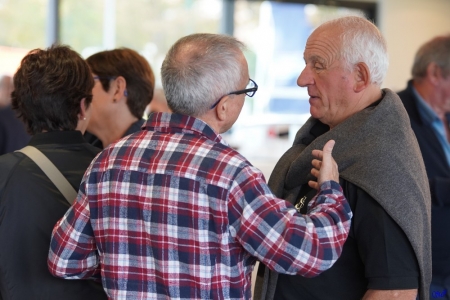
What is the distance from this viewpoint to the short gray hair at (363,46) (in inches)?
61.7

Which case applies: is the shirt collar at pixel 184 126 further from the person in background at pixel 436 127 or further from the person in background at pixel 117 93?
the person in background at pixel 436 127

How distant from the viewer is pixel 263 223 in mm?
1299

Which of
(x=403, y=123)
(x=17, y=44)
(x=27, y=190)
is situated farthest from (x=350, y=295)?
A: (x=17, y=44)

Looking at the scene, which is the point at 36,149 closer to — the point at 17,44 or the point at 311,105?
the point at 311,105

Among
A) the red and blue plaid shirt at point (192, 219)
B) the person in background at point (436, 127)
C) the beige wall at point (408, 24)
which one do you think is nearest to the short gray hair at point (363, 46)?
the red and blue plaid shirt at point (192, 219)

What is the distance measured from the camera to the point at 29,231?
1.76 m

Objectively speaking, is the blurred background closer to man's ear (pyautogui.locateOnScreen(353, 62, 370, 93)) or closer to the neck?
the neck

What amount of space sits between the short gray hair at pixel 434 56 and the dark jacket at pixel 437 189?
27 centimetres

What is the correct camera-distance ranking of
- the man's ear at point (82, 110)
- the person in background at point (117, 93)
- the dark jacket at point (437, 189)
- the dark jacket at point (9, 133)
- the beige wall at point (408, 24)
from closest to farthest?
the man's ear at point (82, 110) < the dark jacket at point (437, 189) < the person in background at point (117, 93) < the dark jacket at point (9, 133) < the beige wall at point (408, 24)

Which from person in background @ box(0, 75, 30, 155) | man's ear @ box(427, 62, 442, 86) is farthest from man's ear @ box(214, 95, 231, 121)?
person in background @ box(0, 75, 30, 155)

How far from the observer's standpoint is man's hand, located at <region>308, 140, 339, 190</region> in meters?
1.42

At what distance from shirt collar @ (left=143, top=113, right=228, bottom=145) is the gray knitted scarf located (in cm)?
33

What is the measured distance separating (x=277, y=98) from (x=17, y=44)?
3.03m

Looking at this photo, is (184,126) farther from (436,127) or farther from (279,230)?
(436,127)
